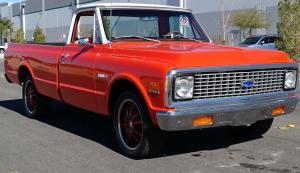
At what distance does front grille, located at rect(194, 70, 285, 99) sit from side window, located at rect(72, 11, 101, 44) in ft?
6.54

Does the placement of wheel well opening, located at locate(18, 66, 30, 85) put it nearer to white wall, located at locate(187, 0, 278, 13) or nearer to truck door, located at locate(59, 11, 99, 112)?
truck door, located at locate(59, 11, 99, 112)

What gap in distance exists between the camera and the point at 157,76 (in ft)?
18.0

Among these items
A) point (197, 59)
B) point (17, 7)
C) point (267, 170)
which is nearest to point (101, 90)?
point (197, 59)

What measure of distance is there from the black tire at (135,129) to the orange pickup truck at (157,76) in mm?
12

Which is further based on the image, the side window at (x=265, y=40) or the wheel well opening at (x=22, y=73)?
the side window at (x=265, y=40)

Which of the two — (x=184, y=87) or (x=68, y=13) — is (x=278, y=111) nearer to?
(x=184, y=87)

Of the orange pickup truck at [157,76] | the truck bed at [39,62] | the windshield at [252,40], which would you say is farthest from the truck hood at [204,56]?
the windshield at [252,40]

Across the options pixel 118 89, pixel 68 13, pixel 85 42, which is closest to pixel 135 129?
pixel 118 89

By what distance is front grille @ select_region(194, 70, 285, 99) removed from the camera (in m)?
5.61

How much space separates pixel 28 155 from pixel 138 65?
1.84 m

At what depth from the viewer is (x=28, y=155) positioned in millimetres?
6406

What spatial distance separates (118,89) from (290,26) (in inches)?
604

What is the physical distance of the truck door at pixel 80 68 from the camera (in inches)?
271

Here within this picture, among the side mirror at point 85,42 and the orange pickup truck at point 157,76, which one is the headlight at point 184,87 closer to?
the orange pickup truck at point 157,76
